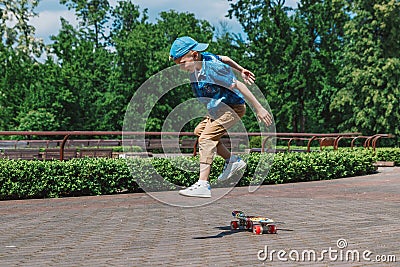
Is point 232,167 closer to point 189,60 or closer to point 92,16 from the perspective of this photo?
point 189,60

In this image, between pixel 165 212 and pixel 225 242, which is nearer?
pixel 225 242

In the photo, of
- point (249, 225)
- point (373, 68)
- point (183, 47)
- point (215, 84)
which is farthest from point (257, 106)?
point (373, 68)

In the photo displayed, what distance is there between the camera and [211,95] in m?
6.04

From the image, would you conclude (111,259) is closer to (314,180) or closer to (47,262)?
(47,262)

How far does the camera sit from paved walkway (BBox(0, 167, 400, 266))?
5184 mm

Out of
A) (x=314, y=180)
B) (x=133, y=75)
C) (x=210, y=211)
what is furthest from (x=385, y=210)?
(x=133, y=75)

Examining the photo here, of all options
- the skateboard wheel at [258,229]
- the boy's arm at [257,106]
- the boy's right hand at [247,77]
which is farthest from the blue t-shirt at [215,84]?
the skateboard wheel at [258,229]

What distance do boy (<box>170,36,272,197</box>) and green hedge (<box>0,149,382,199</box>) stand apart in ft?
20.5

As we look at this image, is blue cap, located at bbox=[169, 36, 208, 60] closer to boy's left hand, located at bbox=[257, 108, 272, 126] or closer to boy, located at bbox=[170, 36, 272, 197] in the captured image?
boy, located at bbox=[170, 36, 272, 197]

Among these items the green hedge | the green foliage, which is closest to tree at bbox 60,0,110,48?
the green foliage

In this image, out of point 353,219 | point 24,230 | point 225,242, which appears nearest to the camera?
point 225,242

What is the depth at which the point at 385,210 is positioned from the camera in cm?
871

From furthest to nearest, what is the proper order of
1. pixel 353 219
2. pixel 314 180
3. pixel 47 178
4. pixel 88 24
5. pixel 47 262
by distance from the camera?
1. pixel 88 24
2. pixel 314 180
3. pixel 47 178
4. pixel 353 219
5. pixel 47 262

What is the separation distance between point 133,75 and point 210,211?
3233 centimetres
